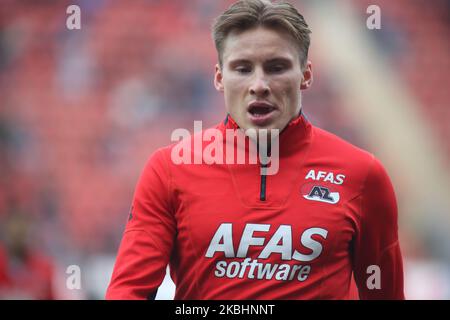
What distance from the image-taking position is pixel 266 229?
7.28 feet

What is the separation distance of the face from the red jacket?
0.25ft

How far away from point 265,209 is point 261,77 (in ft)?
1.37

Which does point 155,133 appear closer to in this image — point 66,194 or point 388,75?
point 66,194

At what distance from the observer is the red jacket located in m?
2.20

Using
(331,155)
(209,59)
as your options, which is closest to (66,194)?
(209,59)

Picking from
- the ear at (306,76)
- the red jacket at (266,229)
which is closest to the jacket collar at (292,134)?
the red jacket at (266,229)

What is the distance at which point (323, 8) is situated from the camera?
757 cm

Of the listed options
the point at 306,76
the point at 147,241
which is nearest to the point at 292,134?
the point at 306,76

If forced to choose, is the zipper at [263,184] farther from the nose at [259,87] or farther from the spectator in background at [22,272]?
the spectator in background at [22,272]

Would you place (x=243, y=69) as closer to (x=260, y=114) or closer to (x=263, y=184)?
(x=260, y=114)

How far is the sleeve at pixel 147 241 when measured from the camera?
2.16m

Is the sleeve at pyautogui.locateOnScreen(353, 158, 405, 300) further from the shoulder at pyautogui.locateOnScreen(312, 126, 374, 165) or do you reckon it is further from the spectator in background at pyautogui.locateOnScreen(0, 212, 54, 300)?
the spectator in background at pyautogui.locateOnScreen(0, 212, 54, 300)

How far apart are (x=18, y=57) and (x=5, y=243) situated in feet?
7.74

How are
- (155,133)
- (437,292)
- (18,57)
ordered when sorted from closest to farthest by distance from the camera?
(437,292), (155,133), (18,57)
